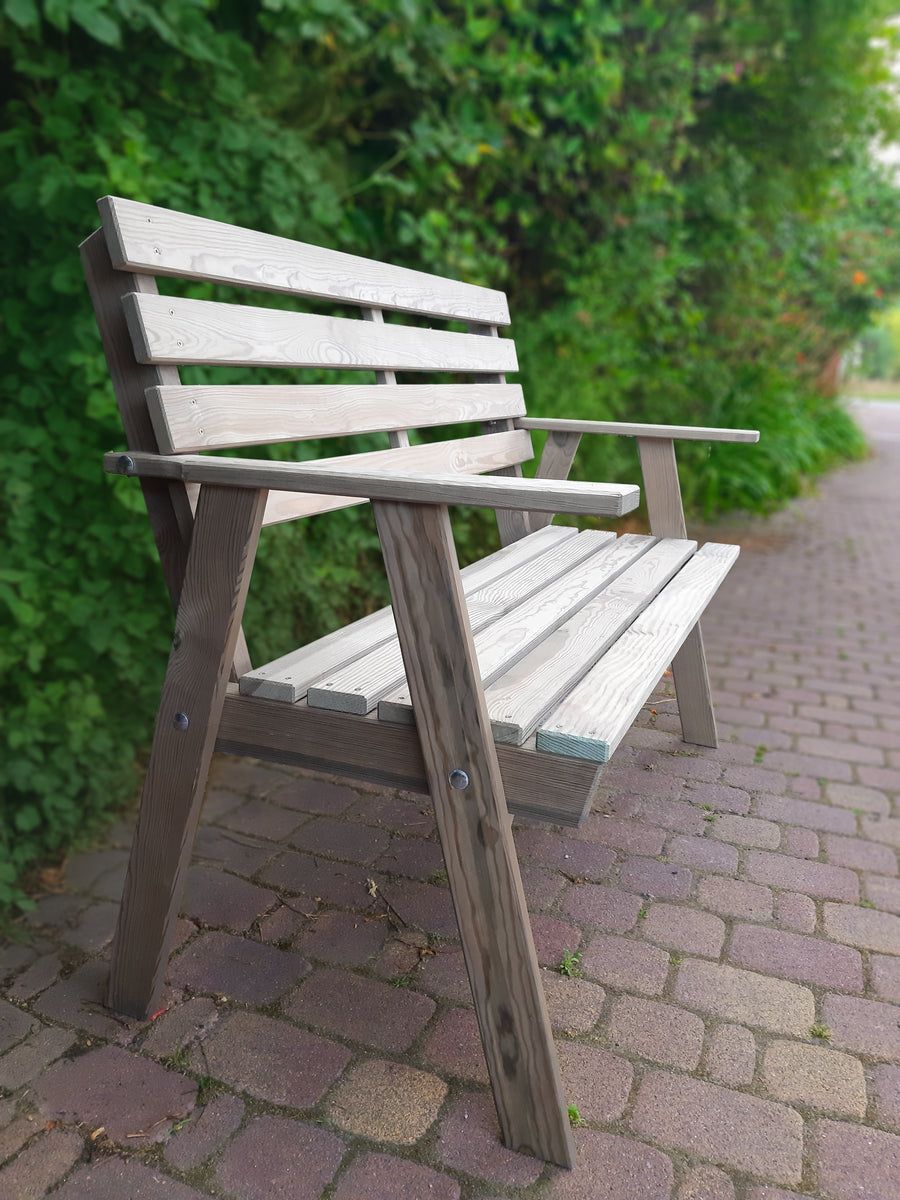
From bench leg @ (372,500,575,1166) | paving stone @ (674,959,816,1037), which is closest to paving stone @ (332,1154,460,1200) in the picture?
bench leg @ (372,500,575,1166)

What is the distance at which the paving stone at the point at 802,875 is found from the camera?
7.16 feet

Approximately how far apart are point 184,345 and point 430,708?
0.75 meters

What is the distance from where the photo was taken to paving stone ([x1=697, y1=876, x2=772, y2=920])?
82.4 inches

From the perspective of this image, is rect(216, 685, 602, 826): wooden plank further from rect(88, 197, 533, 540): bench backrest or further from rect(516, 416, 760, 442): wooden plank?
rect(516, 416, 760, 442): wooden plank

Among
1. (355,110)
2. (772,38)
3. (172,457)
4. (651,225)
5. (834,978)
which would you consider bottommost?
(834,978)

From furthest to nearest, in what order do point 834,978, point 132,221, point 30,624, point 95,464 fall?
point 95,464 → point 30,624 → point 834,978 → point 132,221

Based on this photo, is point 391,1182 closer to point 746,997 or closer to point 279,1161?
point 279,1161

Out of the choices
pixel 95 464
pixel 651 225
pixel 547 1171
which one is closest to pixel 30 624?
pixel 95 464

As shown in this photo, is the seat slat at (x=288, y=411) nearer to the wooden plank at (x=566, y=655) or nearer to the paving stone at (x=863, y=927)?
the wooden plank at (x=566, y=655)

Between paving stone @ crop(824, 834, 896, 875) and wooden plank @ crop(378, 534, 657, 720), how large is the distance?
0.84 meters

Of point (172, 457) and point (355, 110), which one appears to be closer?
point (172, 457)

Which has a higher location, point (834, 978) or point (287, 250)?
point (287, 250)

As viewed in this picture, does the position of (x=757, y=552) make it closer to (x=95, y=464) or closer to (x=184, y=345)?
(x=95, y=464)

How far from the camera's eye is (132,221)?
1.50 meters
